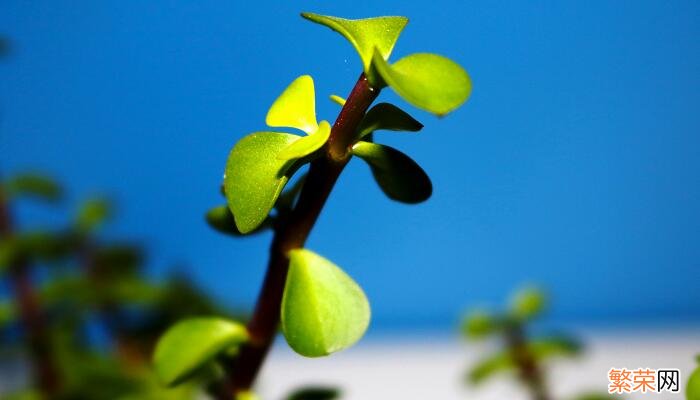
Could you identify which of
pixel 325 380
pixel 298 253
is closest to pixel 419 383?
pixel 325 380

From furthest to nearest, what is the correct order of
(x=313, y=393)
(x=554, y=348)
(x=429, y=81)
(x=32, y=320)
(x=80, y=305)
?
(x=80, y=305)
(x=32, y=320)
(x=554, y=348)
(x=313, y=393)
(x=429, y=81)

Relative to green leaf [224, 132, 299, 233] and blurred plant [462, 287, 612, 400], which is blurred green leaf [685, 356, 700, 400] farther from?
blurred plant [462, 287, 612, 400]

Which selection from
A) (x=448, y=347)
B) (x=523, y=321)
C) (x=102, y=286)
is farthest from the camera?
(x=448, y=347)

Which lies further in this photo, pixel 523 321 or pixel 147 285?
pixel 147 285

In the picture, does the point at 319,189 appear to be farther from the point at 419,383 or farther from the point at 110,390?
the point at 419,383

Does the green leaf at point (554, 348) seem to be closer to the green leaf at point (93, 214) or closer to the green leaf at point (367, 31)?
the green leaf at point (367, 31)

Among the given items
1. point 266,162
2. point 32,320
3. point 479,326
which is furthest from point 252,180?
point 32,320

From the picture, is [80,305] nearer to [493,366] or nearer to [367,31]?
[493,366]
